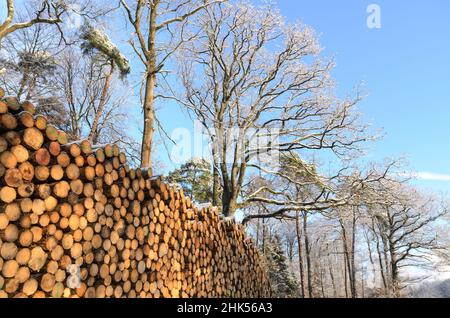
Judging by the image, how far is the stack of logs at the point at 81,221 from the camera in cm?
267

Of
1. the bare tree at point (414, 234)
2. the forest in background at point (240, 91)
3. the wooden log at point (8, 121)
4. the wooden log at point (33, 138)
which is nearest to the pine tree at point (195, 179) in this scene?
the forest in background at point (240, 91)

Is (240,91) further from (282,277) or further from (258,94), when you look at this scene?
(282,277)

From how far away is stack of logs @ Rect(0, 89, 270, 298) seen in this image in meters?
2.67

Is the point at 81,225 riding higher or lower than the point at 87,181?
lower

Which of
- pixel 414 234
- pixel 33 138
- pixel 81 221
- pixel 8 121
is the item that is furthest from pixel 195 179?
pixel 8 121

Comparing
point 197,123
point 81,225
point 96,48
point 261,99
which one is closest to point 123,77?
point 96,48

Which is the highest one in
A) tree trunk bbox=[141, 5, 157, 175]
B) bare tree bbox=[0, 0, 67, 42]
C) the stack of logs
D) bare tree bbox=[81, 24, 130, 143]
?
bare tree bbox=[81, 24, 130, 143]

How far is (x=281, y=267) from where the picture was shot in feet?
73.5

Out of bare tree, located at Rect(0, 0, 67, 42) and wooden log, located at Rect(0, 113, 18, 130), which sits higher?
bare tree, located at Rect(0, 0, 67, 42)

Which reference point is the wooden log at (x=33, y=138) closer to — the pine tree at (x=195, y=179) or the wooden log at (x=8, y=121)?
the wooden log at (x=8, y=121)

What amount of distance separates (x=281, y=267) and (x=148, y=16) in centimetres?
1766

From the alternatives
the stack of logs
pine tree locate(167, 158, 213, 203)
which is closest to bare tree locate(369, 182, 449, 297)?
pine tree locate(167, 158, 213, 203)

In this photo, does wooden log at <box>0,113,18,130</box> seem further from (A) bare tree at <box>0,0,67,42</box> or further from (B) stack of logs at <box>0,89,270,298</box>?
(A) bare tree at <box>0,0,67,42</box>

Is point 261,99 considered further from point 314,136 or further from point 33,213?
point 33,213
